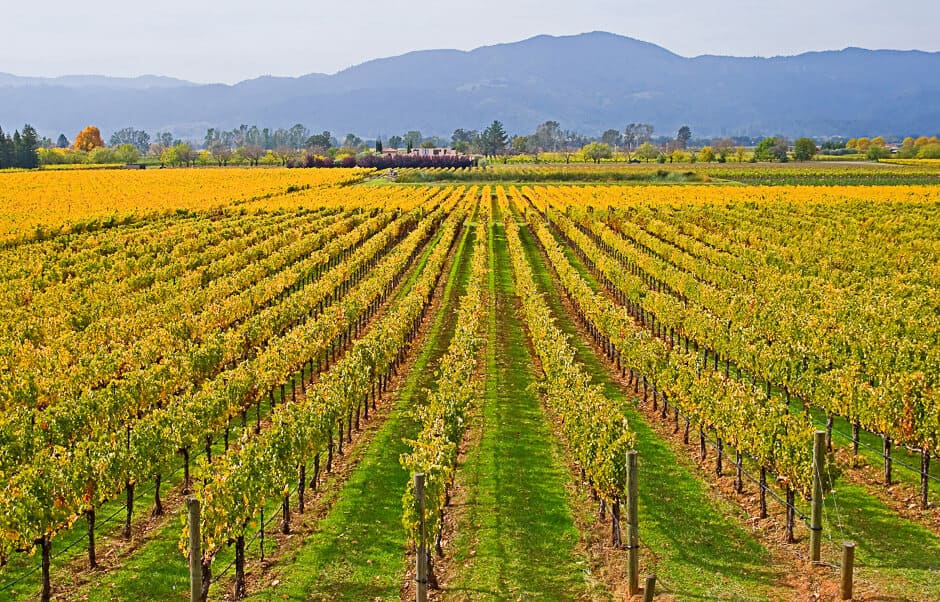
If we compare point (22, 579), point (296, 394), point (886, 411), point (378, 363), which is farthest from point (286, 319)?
point (886, 411)

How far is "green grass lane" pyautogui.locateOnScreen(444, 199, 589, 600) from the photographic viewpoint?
1266 centimetres

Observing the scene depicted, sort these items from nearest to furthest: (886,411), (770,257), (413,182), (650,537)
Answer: (650,537), (886,411), (770,257), (413,182)

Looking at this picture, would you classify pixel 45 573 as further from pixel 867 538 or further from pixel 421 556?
pixel 867 538

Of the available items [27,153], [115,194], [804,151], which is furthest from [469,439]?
[804,151]

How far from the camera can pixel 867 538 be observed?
45.4 ft

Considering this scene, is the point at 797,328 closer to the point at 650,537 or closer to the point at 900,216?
the point at 650,537

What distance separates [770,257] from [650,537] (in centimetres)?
3058

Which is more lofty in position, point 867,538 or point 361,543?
point 867,538

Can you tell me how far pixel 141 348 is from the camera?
2186 cm

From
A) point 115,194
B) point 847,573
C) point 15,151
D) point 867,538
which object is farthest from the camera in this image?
point 15,151

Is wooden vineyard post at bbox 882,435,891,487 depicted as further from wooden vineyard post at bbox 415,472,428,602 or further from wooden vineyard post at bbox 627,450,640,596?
wooden vineyard post at bbox 415,472,428,602

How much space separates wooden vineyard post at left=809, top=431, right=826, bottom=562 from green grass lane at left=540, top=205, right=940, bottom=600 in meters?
0.44

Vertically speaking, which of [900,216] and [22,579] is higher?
[900,216]

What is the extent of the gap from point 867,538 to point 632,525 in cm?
499
